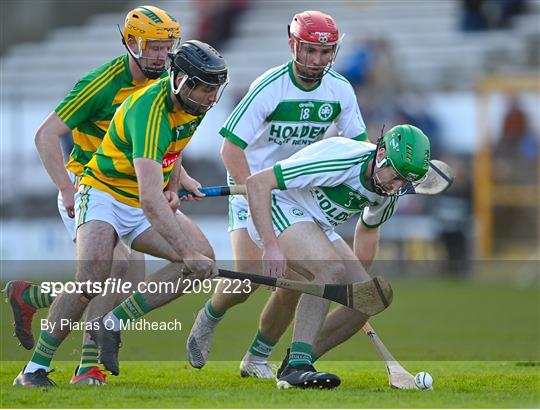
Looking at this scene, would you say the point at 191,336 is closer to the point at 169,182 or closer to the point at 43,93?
the point at 169,182

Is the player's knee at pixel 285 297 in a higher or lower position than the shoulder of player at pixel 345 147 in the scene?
lower

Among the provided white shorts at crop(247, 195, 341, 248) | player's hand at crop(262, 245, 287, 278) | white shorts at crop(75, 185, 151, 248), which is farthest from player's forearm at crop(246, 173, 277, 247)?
white shorts at crop(75, 185, 151, 248)

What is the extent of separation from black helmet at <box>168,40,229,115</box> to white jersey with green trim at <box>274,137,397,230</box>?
59 centimetres

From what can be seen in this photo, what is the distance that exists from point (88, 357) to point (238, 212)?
4.58 feet

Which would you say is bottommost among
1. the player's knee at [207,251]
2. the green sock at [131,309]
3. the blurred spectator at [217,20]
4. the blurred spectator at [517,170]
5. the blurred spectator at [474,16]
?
the blurred spectator at [517,170]

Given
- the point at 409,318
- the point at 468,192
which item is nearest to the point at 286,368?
the point at 409,318

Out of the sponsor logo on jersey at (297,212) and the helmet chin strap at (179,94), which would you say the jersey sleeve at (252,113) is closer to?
the sponsor logo on jersey at (297,212)

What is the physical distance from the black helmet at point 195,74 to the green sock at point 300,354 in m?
1.43

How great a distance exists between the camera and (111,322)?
22.9ft

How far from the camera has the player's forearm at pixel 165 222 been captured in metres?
6.70

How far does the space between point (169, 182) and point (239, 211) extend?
71 cm

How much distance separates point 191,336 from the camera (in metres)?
7.73

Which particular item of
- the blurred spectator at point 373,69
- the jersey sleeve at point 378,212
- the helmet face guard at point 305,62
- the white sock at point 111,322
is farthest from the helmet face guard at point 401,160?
the blurred spectator at point 373,69

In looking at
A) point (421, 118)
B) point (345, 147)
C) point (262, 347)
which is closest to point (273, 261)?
point (345, 147)
